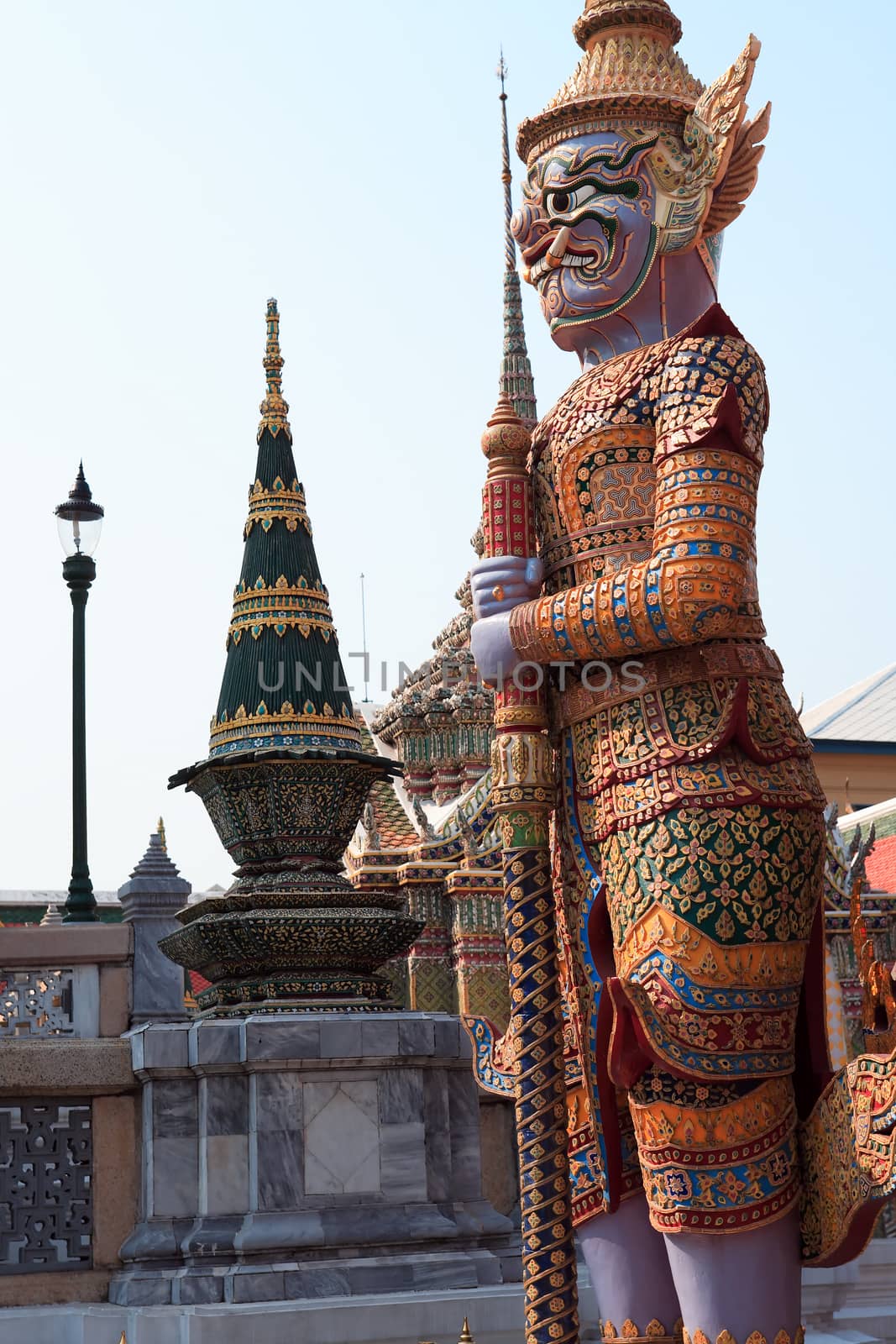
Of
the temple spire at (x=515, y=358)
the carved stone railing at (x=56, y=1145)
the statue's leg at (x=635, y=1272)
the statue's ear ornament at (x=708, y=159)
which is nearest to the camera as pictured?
the statue's leg at (x=635, y=1272)

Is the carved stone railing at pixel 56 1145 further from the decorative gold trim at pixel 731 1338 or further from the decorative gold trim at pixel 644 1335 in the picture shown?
the decorative gold trim at pixel 731 1338

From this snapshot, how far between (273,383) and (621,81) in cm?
292

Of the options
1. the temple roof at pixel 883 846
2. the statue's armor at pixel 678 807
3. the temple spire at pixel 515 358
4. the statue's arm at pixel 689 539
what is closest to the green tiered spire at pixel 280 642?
the statue's armor at pixel 678 807

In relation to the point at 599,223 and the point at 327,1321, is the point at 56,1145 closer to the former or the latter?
the point at 327,1321

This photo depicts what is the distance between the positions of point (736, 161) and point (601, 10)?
80 cm

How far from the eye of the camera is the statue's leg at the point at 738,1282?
17.6 ft

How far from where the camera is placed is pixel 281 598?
27.2 feet

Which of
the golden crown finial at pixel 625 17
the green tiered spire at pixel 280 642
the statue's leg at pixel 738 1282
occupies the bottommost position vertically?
the statue's leg at pixel 738 1282

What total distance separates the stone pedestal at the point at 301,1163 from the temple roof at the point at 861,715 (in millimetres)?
26739

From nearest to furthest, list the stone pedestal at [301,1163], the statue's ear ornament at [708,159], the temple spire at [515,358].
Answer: the statue's ear ornament at [708,159], the stone pedestal at [301,1163], the temple spire at [515,358]

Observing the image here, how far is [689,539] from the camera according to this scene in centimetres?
554

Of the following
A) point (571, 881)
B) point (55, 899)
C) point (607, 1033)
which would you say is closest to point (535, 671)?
point (571, 881)

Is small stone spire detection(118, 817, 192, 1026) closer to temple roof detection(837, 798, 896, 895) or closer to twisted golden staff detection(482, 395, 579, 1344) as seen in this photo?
twisted golden staff detection(482, 395, 579, 1344)

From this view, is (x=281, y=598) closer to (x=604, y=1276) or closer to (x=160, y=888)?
(x=160, y=888)
